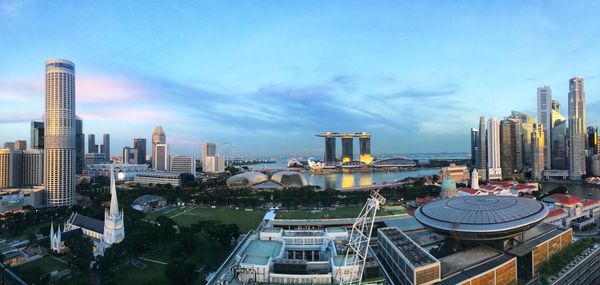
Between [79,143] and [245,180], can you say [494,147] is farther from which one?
[79,143]

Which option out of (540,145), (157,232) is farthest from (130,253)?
(540,145)

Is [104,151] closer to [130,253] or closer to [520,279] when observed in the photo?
[130,253]

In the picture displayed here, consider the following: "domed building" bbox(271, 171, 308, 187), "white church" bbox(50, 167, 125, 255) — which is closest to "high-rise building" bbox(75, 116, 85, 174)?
"domed building" bbox(271, 171, 308, 187)

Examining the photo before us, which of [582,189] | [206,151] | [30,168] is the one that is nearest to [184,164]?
[206,151]

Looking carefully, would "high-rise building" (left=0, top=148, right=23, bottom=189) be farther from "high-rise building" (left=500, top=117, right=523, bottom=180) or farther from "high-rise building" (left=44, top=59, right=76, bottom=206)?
"high-rise building" (left=500, top=117, right=523, bottom=180)

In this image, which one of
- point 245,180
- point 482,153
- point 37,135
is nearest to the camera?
point 245,180

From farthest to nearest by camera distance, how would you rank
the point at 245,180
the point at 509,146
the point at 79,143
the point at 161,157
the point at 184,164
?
the point at 161,157 → the point at 184,164 → the point at 509,146 → the point at 79,143 → the point at 245,180
